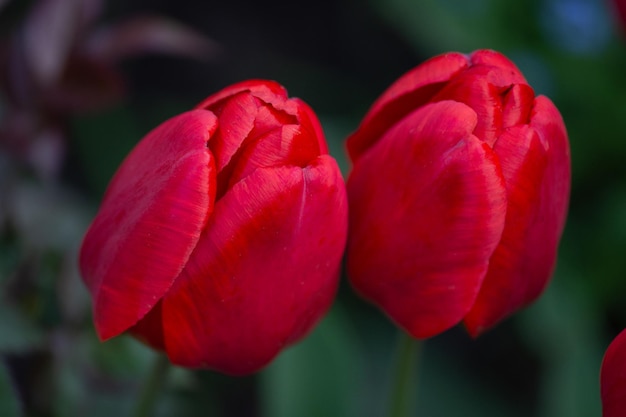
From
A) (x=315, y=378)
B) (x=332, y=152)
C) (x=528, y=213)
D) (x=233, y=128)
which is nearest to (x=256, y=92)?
(x=233, y=128)

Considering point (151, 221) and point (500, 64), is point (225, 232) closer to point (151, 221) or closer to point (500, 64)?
point (151, 221)

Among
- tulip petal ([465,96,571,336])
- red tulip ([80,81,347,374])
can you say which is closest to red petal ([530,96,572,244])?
tulip petal ([465,96,571,336])

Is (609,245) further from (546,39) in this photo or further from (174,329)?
(174,329)

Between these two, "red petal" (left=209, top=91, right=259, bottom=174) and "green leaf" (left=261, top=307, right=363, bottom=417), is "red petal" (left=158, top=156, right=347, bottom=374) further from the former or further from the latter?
"green leaf" (left=261, top=307, right=363, bottom=417)

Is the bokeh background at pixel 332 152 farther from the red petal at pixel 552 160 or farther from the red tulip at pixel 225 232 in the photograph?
the red petal at pixel 552 160

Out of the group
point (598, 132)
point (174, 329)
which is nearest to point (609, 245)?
point (598, 132)
